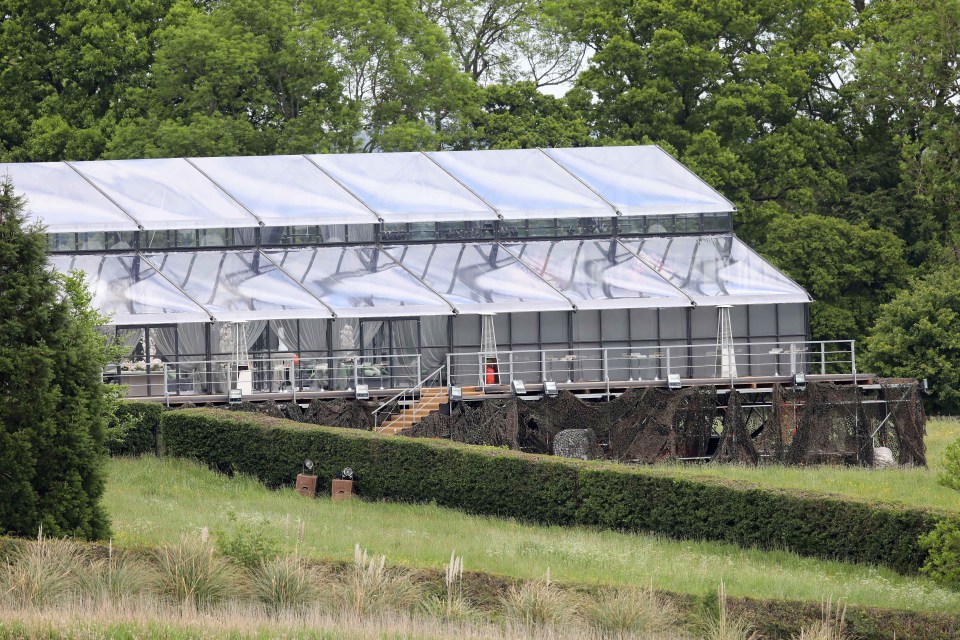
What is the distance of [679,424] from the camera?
105 ft

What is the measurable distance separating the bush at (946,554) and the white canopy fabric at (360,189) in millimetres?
23882

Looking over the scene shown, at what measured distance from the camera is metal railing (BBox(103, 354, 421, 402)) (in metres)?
34.5

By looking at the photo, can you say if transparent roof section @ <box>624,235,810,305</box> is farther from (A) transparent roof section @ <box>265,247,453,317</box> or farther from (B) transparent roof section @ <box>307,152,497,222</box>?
(A) transparent roof section @ <box>265,247,453,317</box>

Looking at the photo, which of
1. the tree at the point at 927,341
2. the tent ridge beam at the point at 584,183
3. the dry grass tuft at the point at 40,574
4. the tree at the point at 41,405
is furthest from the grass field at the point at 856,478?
the tent ridge beam at the point at 584,183

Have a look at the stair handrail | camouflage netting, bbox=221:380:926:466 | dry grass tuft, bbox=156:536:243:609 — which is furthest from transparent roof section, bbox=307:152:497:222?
dry grass tuft, bbox=156:536:243:609

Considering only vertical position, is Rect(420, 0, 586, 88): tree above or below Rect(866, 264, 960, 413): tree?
above

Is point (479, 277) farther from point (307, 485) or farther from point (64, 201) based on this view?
point (307, 485)

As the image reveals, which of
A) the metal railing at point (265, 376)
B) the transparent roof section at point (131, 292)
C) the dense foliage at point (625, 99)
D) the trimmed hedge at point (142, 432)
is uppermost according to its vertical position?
the dense foliage at point (625, 99)

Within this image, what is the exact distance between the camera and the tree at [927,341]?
4162 cm

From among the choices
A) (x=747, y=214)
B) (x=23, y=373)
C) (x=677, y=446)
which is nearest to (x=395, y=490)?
(x=677, y=446)

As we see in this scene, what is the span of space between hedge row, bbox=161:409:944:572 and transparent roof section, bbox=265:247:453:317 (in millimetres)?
6223

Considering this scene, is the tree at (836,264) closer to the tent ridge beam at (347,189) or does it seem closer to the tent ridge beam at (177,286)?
the tent ridge beam at (347,189)

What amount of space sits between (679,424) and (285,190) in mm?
14056

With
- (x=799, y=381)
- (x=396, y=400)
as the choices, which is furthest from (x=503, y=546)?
(x=799, y=381)
